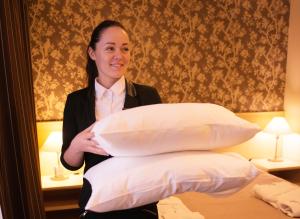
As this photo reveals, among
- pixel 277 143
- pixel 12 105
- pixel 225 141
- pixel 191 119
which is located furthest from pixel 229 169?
pixel 277 143

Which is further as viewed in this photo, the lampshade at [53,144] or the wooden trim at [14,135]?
the lampshade at [53,144]

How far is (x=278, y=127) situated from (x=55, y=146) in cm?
212

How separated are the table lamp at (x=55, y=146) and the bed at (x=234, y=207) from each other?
107cm

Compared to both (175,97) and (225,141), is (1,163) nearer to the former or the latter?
(225,141)

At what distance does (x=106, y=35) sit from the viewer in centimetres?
117

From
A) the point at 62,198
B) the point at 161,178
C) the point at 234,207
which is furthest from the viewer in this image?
the point at 62,198

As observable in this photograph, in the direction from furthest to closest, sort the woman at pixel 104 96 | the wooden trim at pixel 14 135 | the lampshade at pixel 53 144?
the lampshade at pixel 53 144
the wooden trim at pixel 14 135
the woman at pixel 104 96

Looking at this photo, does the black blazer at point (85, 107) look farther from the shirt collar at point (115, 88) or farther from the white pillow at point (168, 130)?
the white pillow at point (168, 130)

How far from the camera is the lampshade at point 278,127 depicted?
119 inches

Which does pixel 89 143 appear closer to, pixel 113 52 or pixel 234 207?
pixel 113 52

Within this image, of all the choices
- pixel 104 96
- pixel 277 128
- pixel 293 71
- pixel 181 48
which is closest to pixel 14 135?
pixel 104 96

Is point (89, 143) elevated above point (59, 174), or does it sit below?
above

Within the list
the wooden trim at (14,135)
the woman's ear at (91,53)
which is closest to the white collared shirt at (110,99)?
the woman's ear at (91,53)

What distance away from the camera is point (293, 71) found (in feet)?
10.8
